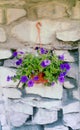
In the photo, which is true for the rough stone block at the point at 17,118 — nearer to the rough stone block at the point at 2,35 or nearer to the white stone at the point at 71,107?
the white stone at the point at 71,107

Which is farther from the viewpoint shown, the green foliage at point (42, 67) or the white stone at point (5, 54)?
the white stone at point (5, 54)

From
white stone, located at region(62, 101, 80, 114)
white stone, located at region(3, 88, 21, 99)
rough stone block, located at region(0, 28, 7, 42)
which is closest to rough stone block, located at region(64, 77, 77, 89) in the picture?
white stone, located at region(62, 101, 80, 114)

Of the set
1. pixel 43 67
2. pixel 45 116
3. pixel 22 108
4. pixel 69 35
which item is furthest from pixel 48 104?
pixel 69 35

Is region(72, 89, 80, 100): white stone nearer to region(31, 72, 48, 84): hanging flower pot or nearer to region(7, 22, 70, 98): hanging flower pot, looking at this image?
region(7, 22, 70, 98): hanging flower pot

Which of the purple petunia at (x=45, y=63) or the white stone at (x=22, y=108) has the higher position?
the purple petunia at (x=45, y=63)

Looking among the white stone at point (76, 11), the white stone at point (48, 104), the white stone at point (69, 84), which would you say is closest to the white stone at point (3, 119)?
the white stone at point (48, 104)

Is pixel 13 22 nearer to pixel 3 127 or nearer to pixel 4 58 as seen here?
pixel 4 58

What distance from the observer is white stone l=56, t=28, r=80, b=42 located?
6.88ft

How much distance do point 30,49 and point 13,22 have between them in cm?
23

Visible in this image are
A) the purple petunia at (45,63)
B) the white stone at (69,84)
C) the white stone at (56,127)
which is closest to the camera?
the purple petunia at (45,63)

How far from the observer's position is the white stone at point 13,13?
2170 millimetres

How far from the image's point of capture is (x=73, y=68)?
2.18 metres

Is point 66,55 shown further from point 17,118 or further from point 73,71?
point 17,118

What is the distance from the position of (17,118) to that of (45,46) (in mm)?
604
